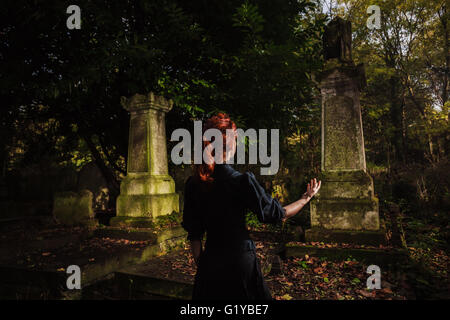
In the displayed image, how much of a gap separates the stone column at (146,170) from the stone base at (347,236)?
11.2 feet

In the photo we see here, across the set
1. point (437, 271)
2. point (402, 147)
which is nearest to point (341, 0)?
point (402, 147)

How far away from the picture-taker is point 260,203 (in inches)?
68.6

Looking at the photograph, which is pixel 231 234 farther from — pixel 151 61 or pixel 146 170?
pixel 151 61

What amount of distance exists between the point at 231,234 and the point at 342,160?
4.45m

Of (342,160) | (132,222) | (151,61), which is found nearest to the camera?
(342,160)

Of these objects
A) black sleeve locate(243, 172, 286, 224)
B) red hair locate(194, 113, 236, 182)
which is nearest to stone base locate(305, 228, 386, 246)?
black sleeve locate(243, 172, 286, 224)

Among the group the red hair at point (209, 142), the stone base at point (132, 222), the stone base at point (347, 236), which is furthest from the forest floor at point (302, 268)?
the red hair at point (209, 142)

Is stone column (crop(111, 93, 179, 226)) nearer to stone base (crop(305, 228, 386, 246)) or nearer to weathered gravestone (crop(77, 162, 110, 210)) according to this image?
stone base (crop(305, 228, 386, 246))

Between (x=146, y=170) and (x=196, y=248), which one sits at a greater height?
(x=146, y=170)

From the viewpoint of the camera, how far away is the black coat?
1.75m

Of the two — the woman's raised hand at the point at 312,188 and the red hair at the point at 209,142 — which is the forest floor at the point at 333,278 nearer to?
the woman's raised hand at the point at 312,188

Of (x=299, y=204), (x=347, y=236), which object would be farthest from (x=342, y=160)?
(x=299, y=204)

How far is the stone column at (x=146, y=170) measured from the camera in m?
6.34

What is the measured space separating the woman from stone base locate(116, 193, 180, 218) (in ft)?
15.1
